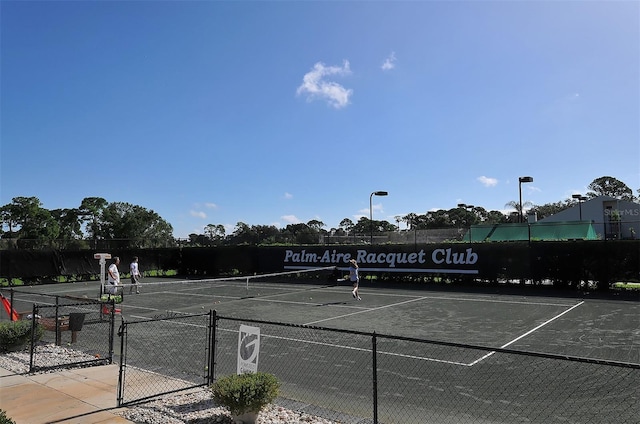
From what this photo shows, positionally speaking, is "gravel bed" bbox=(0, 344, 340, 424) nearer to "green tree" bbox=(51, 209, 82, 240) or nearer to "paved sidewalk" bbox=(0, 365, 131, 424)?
"paved sidewalk" bbox=(0, 365, 131, 424)

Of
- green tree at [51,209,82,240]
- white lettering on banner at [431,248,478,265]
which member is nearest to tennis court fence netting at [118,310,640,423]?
white lettering on banner at [431,248,478,265]

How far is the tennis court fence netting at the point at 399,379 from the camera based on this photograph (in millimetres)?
6082

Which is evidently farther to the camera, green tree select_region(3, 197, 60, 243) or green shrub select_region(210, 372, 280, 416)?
green tree select_region(3, 197, 60, 243)

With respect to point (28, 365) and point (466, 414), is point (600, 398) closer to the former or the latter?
point (466, 414)

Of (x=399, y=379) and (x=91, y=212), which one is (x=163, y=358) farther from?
(x=91, y=212)

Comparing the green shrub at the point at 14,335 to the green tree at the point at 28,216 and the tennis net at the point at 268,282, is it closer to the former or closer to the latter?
the tennis net at the point at 268,282

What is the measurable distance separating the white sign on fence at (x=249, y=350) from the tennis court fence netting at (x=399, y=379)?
4cm

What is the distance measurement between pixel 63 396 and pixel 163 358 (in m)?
2.68

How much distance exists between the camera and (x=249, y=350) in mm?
6250

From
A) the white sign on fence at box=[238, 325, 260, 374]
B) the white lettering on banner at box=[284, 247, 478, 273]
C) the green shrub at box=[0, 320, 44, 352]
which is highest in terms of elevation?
the white lettering on banner at box=[284, 247, 478, 273]

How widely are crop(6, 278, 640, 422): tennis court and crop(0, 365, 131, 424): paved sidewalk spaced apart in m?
2.21

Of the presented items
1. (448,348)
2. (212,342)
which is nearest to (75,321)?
(212,342)

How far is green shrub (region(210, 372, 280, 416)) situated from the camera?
17.6 feet

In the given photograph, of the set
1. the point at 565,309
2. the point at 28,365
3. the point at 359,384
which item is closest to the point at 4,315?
the point at 28,365
